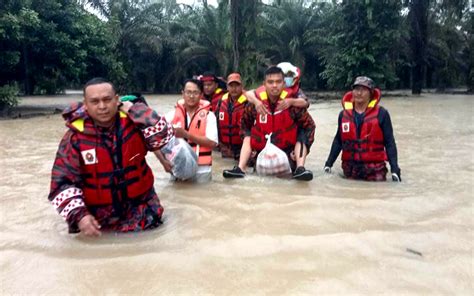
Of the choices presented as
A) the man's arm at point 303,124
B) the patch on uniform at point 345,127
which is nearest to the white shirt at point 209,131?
the man's arm at point 303,124

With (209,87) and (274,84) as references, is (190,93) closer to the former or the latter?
(274,84)

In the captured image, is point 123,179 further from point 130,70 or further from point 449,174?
point 130,70

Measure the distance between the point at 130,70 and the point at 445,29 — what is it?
1706 cm

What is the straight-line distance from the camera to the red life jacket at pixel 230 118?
6.76 metres

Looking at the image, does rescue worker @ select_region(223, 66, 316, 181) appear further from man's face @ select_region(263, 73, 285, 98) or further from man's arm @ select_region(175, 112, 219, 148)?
man's arm @ select_region(175, 112, 219, 148)

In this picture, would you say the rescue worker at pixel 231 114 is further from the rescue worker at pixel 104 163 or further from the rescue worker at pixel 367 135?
the rescue worker at pixel 104 163

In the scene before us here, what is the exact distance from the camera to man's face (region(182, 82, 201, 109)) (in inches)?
201

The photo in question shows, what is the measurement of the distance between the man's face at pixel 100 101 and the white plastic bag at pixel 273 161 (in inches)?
88.2

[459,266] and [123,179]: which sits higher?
[123,179]

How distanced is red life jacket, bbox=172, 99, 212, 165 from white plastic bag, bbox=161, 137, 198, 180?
197mm

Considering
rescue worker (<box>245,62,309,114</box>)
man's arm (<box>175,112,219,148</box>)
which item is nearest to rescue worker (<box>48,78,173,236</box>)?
man's arm (<box>175,112,219,148</box>)

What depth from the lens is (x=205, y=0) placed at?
22.9 m

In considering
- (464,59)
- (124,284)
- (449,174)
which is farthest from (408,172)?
(464,59)

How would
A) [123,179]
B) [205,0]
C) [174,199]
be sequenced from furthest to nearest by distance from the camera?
[205,0] < [174,199] < [123,179]
